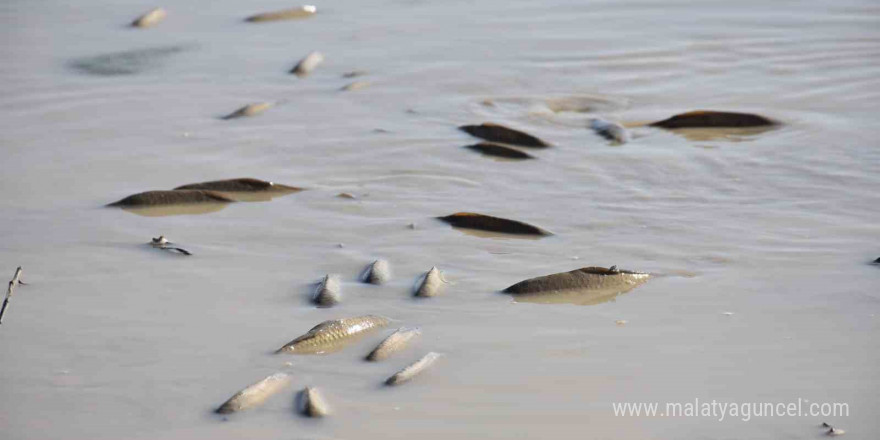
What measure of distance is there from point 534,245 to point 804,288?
28.4 inches

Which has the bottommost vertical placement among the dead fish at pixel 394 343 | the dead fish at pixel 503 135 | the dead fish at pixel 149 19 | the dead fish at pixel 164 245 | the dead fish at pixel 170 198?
the dead fish at pixel 164 245

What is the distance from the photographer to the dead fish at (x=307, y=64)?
15.6 feet

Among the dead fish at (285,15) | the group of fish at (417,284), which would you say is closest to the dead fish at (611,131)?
the group of fish at (417,284)

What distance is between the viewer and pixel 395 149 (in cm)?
381

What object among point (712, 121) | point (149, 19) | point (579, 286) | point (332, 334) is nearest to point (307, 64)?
point (149, 19)

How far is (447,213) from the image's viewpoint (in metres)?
3.20

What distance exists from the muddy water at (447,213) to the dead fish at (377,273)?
0.13 ft

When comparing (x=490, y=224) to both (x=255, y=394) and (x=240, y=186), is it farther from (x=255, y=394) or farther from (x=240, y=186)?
(x=255, y=394)

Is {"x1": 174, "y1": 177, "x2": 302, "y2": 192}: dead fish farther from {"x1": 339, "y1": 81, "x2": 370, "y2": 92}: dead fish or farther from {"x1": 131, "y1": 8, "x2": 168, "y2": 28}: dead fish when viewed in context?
{"x1": 131, "y1": 8, "x2": 168, "y2": 28}: dead fish

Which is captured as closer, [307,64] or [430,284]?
[430,284]

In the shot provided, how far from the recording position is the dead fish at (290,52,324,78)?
477 cm

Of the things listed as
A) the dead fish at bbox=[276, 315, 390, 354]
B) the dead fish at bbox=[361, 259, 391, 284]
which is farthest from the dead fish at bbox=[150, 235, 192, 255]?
the dead fish at bbox=[276, 315, 390, 354]

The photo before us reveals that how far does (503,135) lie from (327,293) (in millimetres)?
1465

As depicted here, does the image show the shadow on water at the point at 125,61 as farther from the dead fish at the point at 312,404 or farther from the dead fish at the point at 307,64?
the dead fish at the point at 312,404
